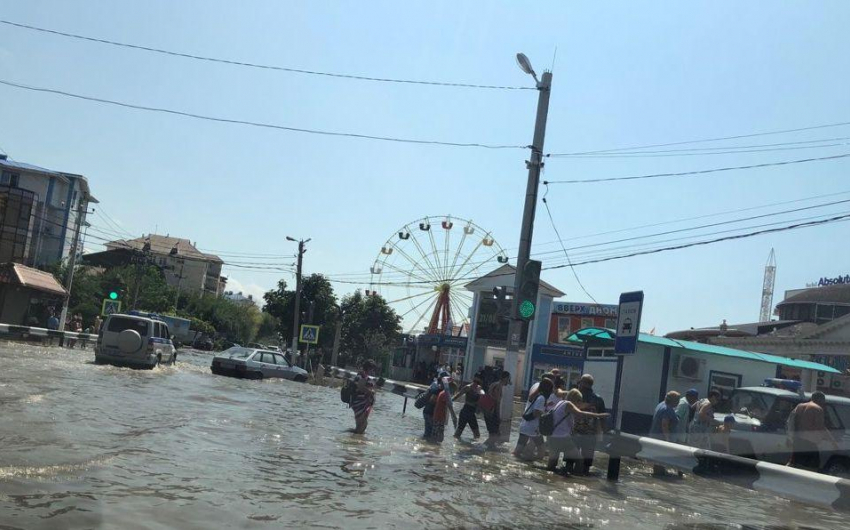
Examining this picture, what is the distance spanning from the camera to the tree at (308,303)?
65875 mm

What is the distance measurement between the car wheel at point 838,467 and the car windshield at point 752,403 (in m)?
2.41

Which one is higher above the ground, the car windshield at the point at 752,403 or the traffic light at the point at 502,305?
the traffic light at the point at 502,305

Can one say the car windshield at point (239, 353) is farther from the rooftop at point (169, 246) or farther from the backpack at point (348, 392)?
the rooftop at point (169, 246)

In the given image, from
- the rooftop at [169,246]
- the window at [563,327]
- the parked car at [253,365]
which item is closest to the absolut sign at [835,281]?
the window at [563,327]

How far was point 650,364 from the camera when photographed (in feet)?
73.6

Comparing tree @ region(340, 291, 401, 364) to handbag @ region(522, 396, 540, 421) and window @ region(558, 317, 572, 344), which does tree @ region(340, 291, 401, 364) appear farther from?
handbag @ region(522, 396, 540, 421)

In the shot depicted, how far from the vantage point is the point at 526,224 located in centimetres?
1669

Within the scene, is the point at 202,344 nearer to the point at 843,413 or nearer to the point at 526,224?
the point at 526,224

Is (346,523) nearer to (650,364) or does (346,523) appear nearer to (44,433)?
(44,433)

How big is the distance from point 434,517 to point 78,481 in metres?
3.36

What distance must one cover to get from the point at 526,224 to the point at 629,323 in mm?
4641

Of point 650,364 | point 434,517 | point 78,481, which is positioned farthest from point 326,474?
point 650,364

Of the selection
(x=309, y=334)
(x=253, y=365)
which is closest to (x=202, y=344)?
(x=309, y=334)

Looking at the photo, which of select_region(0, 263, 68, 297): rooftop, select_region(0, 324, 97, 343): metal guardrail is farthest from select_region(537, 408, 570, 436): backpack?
select_region(0, 263, 68, 297): rooftop
